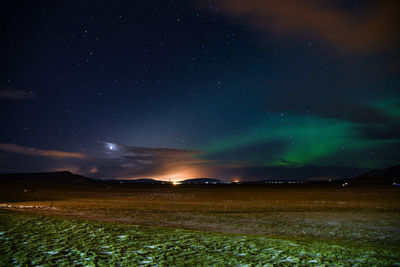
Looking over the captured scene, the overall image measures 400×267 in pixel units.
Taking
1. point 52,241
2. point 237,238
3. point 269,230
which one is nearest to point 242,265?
point 237,238

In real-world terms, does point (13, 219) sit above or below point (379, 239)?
above

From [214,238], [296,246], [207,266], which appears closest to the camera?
[207,266]

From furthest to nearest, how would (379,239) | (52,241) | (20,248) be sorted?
(379,239), (52,241), (20,248)

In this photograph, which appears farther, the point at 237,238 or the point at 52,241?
the point at 237,238

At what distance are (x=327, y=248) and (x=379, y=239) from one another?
5699 millimetres

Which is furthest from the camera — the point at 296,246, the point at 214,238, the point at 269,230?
the point at 269,230

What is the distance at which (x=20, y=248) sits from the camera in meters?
9.29

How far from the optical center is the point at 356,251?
10.4 m

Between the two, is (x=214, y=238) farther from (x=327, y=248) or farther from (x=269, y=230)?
(x=269, y=230)

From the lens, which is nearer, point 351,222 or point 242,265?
point 242,265

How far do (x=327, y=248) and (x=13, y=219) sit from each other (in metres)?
13.4

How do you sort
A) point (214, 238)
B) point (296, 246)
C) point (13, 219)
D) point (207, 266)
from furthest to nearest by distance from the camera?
point (13, 219)
point (214, 238)
point (296, 246)
point (207, 266)

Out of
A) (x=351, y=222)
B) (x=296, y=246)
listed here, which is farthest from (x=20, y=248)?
(x=351, y=222)

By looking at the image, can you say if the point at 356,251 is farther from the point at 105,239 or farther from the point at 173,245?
the point at 105,239
